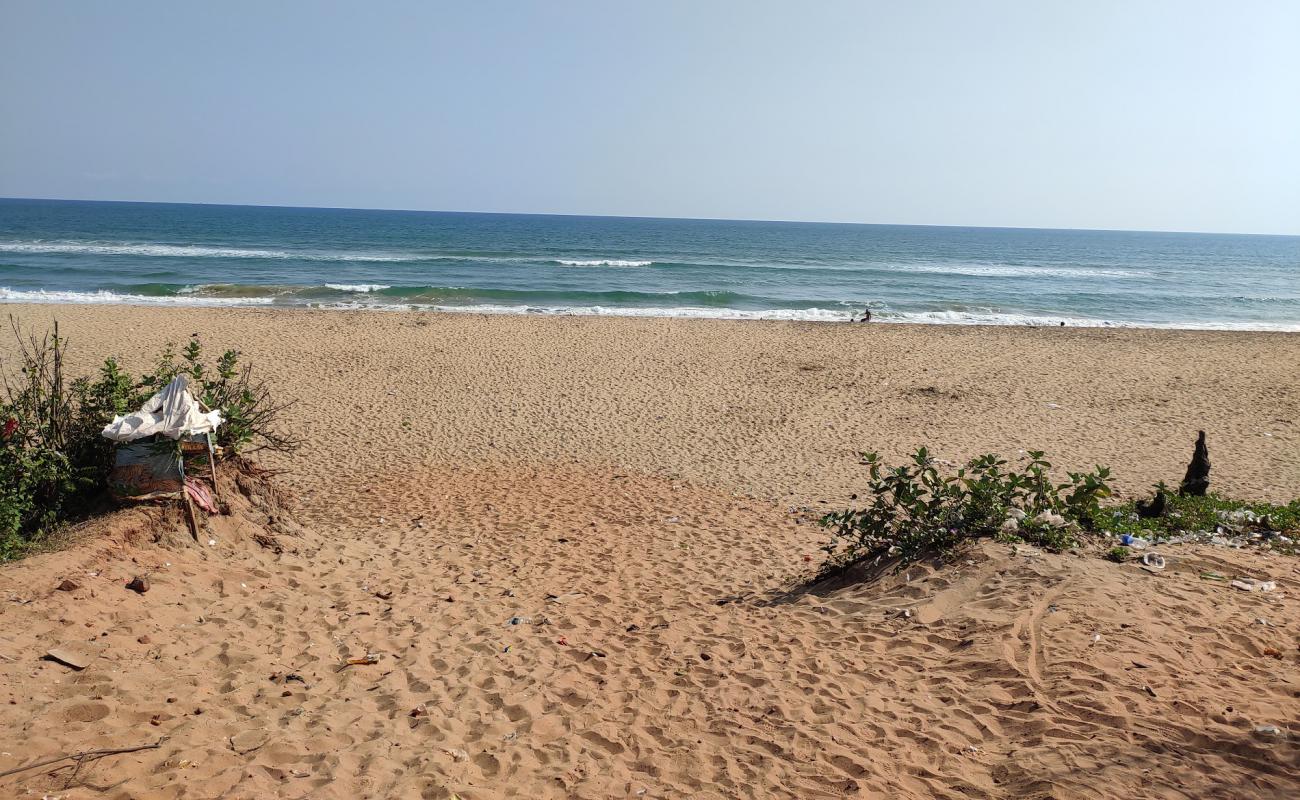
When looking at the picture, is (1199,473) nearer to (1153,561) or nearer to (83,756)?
(1153,561)

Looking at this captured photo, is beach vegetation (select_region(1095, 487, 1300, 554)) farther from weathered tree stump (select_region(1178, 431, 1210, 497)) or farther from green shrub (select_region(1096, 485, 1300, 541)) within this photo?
weathered tree stump (select_region(1178, 431, 1210, 497))

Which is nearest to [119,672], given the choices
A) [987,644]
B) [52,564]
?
[52,564]

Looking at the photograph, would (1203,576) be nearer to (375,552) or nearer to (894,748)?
(894,748)

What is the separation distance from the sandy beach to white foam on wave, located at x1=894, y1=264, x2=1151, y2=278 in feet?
127

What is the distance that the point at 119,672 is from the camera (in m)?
4.14

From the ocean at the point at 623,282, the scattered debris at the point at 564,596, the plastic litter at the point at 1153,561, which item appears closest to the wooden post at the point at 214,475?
the scattered debris at the point at 564,596

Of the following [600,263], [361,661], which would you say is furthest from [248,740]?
[600,263]

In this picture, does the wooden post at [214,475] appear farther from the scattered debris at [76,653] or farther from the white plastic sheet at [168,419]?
the scattered debris at [76,653]

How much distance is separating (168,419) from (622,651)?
3.68m

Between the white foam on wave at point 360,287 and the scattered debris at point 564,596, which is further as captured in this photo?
the white foam on wave at point 360,287

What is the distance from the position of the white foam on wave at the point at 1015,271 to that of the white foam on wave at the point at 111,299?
35880 millimetres

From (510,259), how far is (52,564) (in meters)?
40.8

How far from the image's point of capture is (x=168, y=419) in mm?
5625

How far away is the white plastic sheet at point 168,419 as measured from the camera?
5.49 meters
